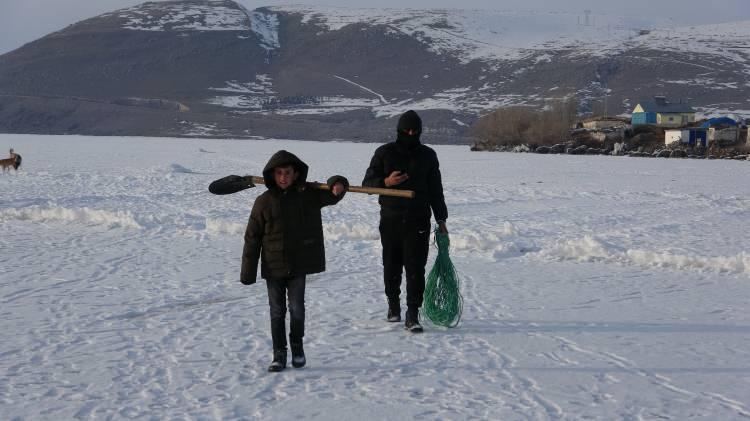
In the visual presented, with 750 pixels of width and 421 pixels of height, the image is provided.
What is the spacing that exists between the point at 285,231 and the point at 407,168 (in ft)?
4.61

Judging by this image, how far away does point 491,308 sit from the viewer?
769cm

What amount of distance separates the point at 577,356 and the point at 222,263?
213 inches

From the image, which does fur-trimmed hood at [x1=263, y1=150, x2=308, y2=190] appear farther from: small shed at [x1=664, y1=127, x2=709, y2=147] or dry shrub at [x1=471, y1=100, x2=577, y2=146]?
dry shrub at [x1=471, y1=100, x2=577, y2=146]

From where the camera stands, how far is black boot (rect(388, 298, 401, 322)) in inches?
276

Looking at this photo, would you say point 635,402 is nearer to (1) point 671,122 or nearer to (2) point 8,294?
(2) point 8,294

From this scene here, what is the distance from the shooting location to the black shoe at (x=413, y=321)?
6619 millimetres

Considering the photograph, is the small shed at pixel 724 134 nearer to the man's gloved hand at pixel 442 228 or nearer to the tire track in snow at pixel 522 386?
the man's gloved hand at pixel 442 228

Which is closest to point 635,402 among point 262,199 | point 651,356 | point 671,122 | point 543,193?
point 651,356

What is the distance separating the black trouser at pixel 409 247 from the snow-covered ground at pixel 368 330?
0.38 metres

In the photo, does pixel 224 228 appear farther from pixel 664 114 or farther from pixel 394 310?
pixel 664 114

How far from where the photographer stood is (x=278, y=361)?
220 inches

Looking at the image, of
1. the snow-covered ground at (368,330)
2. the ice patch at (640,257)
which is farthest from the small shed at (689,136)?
the ice patch at (640,257)

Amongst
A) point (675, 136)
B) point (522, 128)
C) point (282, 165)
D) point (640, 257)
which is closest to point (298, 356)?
point (282, 165)

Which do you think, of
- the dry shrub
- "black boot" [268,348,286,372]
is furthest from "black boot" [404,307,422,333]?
the dry shrub
